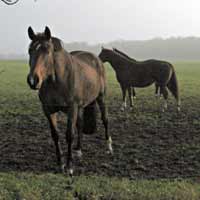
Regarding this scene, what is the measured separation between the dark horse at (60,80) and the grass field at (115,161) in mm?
514

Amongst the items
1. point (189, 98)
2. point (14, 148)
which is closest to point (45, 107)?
point (14, 148)

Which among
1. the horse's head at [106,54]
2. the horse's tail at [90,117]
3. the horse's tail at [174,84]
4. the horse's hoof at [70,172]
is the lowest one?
the horse's tail at [174,84]

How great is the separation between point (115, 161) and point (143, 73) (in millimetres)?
6897

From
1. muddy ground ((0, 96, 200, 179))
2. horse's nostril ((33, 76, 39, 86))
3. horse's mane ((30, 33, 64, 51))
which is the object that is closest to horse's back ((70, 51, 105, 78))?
horse's mane ((30, 33, 64, 51))

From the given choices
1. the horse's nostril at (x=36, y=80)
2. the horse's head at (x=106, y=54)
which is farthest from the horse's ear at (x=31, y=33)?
the horse's head at (x=106, y=54)

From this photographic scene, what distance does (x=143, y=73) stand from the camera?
1252 cm

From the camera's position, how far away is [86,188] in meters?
4.38

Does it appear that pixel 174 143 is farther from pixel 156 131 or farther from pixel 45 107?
pixel 45 107

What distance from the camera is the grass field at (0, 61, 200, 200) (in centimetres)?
430

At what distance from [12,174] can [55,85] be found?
4.97ft

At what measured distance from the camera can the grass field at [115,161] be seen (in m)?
4.30

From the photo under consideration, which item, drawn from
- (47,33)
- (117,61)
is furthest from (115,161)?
(117,61)

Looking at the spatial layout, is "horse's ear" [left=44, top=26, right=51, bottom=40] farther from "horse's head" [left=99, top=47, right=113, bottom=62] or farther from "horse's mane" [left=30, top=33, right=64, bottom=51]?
"horse's head" [left=99, top=47, right=113, bottom=62]

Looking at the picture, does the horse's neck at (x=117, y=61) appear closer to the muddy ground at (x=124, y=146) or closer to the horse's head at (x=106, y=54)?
the horse's head at (x=106, y=54)
